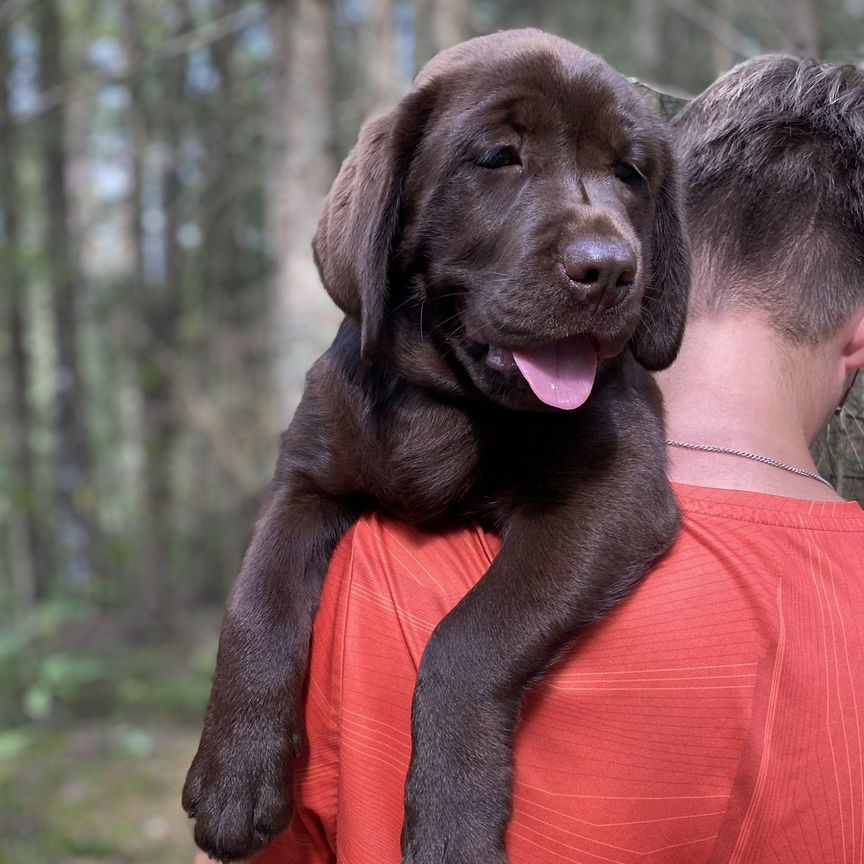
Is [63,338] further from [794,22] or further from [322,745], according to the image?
[322,745]

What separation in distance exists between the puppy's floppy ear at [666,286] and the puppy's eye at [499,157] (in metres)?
0.30

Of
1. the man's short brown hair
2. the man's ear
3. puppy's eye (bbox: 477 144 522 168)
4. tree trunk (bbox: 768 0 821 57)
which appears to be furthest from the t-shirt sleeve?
tree trunk (bbox: 768 0 821 57)

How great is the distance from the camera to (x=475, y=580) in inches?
72.8

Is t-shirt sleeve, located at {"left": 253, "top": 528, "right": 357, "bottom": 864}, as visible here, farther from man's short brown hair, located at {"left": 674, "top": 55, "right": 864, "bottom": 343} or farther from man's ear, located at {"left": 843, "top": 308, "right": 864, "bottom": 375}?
man's ear, located at {"left": 843, "top": 308, "right": 864, "bottom": 375}

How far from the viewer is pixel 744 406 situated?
72.1 inches

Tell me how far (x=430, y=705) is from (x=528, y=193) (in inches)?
36.6

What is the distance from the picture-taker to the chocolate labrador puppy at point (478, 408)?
1709 mm

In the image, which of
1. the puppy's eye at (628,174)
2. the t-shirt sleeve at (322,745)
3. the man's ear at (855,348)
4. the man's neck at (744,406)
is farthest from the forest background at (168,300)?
the t-shirt sleeve at (322,745)

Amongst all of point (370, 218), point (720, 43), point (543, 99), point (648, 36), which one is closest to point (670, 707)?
point (370, 218)

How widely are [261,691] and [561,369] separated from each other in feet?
2.57

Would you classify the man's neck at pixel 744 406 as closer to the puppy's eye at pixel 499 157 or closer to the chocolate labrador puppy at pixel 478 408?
the chocolate labrador puppy at pixel 478 408

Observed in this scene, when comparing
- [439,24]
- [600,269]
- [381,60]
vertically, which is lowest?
[439,24]

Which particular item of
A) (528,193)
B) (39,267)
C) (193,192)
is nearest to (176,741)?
(39,267)

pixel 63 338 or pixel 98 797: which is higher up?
pixel 98 797
